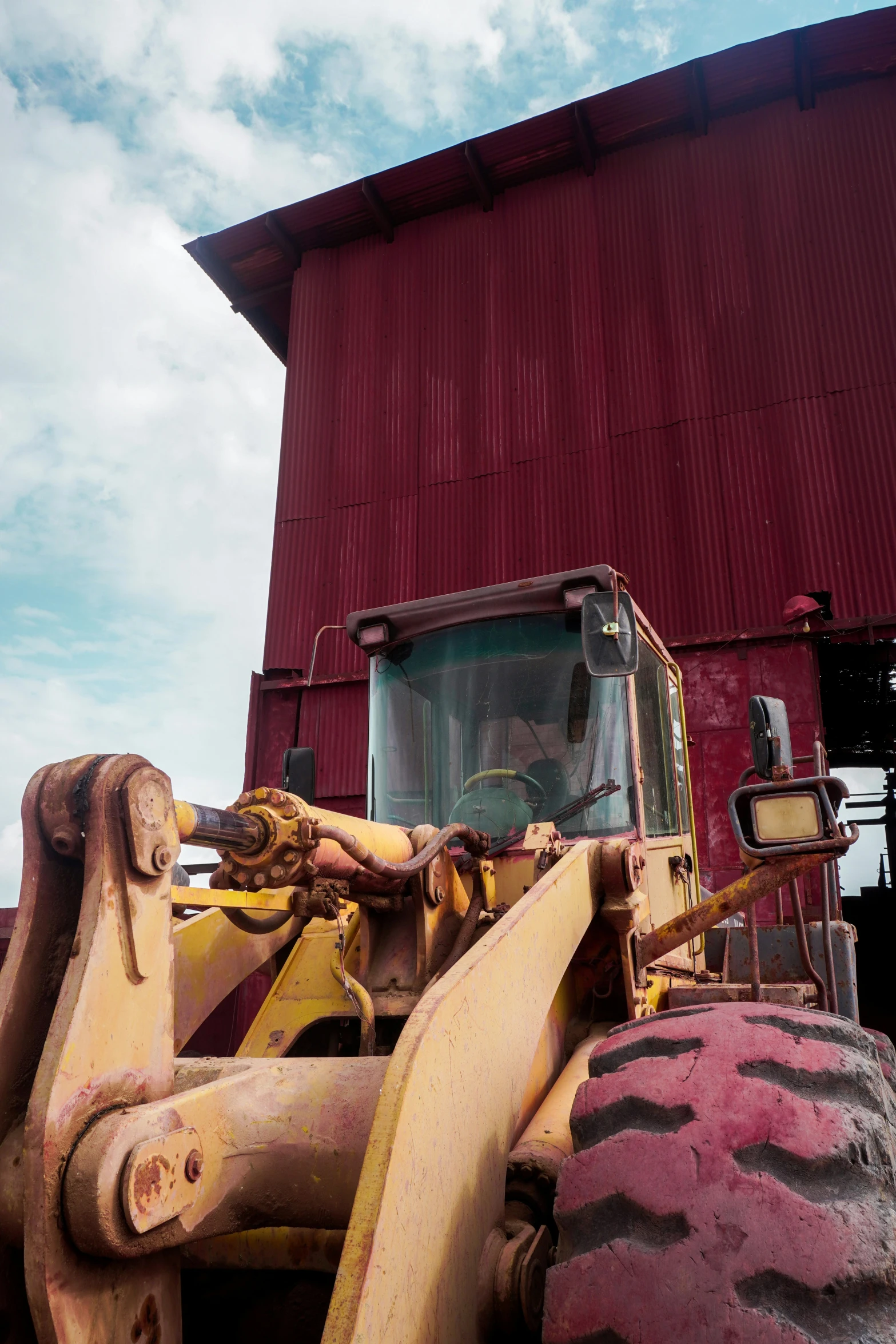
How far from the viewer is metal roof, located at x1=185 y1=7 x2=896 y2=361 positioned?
1276cm

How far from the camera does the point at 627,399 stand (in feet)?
A: 42.4

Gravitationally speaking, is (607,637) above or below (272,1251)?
above

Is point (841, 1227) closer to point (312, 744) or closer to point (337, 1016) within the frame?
point (337, 1016)

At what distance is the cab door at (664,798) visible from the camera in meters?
3.88

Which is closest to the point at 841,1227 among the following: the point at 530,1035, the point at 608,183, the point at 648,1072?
the point at 648,1072

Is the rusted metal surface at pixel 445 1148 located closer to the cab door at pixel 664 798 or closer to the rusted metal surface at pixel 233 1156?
the rusted metal surface at pixel 233 1156

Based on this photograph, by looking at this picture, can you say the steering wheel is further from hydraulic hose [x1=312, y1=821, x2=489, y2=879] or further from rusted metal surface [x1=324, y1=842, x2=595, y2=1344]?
rusted metal surface [x1=324, y1=842, x2=595, y2=1344]

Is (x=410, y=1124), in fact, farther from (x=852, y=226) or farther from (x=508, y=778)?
(x=852, y=226)

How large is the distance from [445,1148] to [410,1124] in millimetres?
181

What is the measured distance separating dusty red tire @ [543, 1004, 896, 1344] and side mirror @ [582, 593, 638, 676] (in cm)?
149

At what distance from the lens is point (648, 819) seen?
3.89 m

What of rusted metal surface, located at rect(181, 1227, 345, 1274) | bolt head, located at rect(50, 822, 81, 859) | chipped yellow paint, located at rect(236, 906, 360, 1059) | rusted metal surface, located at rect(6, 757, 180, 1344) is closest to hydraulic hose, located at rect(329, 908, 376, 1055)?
chipped yellow paint, located at rect(236, 906, 360, 1059)

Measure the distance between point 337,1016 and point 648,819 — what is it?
149cm

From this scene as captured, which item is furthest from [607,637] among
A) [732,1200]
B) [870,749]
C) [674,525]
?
[870,749]
